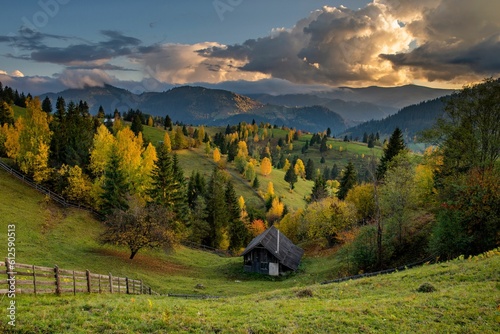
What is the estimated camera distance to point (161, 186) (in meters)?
60.7

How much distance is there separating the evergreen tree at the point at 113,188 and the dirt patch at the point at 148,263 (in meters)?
12.7

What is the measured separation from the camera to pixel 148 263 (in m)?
44.9

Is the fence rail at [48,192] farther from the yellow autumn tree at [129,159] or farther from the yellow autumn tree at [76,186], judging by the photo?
the yellow autumn tree at [129,159]

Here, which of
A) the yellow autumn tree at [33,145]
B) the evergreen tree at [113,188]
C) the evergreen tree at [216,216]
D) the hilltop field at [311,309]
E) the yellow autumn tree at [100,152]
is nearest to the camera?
the hilltop field at [311,309]

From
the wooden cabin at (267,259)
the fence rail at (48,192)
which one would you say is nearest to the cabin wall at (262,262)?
the wooden cabin at (267,259)

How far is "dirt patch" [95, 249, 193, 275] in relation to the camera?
4259cm

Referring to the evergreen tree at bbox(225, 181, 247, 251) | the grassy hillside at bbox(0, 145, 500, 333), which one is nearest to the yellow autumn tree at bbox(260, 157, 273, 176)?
the evergreen tree at bbox(225, 181, 247, 251)

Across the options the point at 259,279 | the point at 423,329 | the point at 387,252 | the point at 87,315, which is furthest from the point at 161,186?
the point at 423,329

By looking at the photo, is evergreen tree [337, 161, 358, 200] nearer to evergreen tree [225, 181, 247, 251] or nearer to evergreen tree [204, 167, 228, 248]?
evergreen tree [225, 181, 247, 251]

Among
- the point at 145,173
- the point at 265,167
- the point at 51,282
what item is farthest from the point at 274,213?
the point at 51,282

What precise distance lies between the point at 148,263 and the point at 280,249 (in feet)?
68.0

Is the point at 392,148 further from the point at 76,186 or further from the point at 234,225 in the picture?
the point at 76,186

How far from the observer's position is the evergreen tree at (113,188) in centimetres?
5719

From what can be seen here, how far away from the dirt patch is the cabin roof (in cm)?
1051
